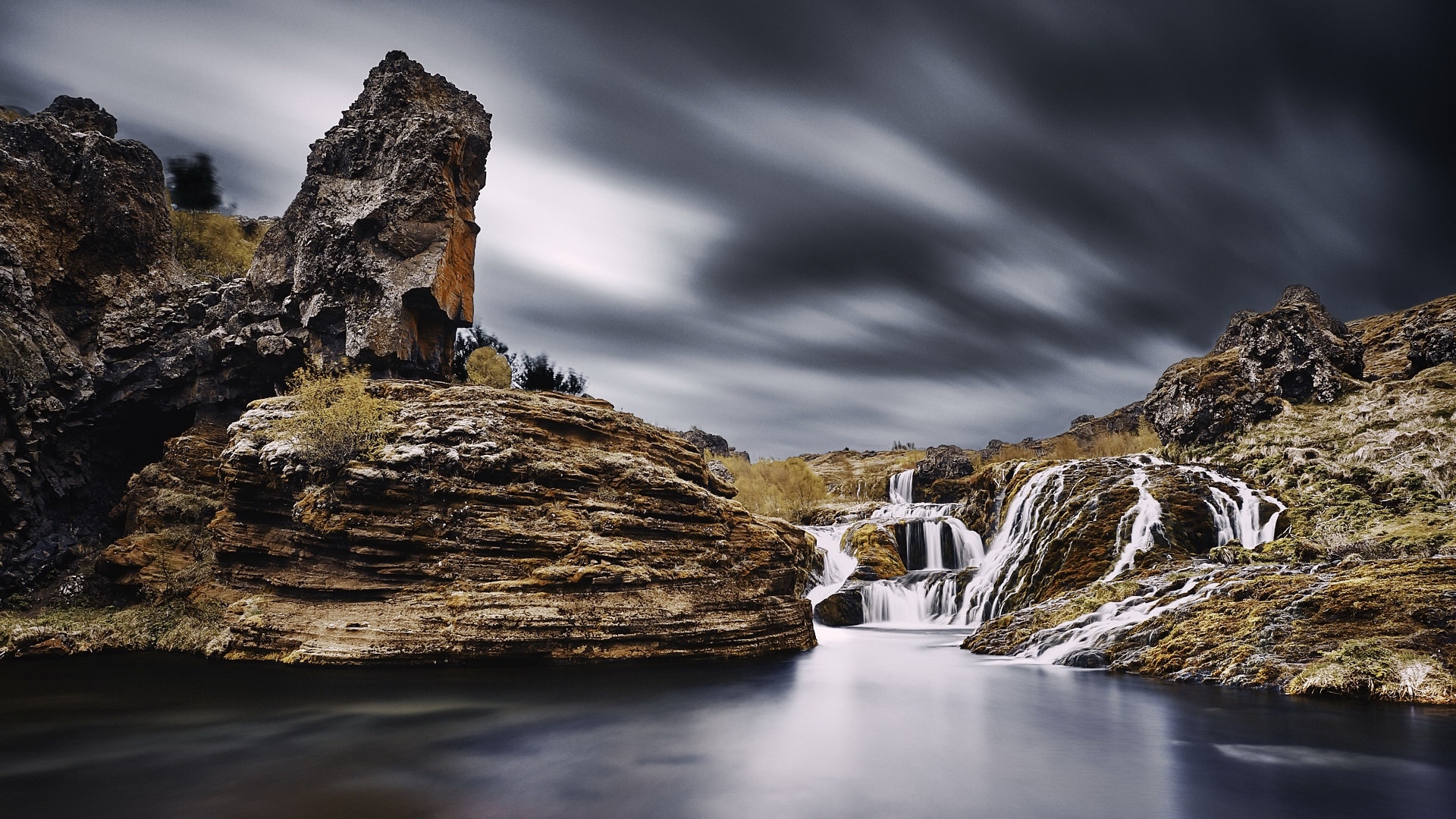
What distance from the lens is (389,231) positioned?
25.2m

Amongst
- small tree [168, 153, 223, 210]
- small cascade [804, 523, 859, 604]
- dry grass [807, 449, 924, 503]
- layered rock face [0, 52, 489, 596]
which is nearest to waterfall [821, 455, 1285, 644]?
small cascade [804, 523, 859, 604]

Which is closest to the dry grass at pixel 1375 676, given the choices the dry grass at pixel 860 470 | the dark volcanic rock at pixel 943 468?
the dark volcanic rock at pixel 943 468

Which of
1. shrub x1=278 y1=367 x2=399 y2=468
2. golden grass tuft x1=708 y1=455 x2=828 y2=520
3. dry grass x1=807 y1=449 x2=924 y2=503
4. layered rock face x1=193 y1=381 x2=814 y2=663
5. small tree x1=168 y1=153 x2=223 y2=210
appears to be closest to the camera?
layered rock face x1=193 y1=381 x2=814 y2=663

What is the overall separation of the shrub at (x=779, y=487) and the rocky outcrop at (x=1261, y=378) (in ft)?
101

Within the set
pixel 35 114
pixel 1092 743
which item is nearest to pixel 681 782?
pixel 1092 743

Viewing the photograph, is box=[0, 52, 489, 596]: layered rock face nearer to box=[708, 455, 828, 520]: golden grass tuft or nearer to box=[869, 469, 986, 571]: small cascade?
box=[869, 469, 986, 571]: small cascade

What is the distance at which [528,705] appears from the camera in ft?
43.6

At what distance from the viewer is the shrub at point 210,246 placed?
33000 mm

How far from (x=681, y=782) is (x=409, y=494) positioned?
11.8 meters

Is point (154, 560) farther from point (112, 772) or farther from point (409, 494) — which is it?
point (112, 772)

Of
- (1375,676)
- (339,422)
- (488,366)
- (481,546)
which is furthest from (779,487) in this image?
(1375,676)

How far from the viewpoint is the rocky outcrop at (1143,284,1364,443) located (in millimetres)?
31828

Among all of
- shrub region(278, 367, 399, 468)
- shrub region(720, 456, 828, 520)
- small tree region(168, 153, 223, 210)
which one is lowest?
shrub region(278, 367, 399, 468)

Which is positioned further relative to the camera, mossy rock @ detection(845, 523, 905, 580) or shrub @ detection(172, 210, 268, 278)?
mossy rock @ detection(845, 523, 905, 580)
